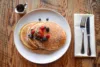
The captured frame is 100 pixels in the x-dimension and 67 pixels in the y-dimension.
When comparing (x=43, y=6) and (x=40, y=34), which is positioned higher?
(x=43, y=6)

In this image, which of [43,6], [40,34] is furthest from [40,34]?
[43,6]

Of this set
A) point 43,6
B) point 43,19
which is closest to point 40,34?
point 43,19

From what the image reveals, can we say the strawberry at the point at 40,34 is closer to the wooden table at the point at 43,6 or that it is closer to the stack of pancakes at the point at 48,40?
the stack of pancakes at the point at 48,40

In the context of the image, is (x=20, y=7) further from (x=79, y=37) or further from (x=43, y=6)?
(x=79, y=37)

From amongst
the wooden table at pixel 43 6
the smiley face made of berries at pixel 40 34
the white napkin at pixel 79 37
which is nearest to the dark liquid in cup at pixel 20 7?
the wooden table at pixel 43 6

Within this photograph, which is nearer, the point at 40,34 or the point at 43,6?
the point at 40,34

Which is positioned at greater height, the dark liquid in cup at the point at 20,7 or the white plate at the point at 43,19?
the dark liquid in cup at the point at 20,7

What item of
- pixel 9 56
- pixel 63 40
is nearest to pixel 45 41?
pixel 63 40
